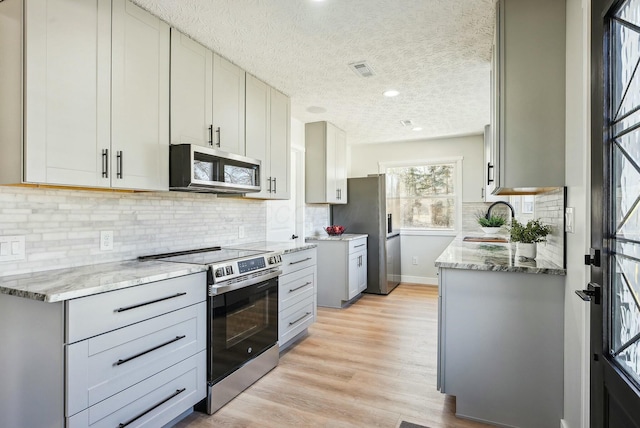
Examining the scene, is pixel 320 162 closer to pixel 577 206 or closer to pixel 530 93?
pixel 530 93

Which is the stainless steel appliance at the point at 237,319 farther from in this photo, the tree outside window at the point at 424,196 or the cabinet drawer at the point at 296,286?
the tree outside window at the point at 424,196

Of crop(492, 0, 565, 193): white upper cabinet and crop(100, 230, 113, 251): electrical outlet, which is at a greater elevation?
crop(492, 0, 565, 193): white upper cabinet

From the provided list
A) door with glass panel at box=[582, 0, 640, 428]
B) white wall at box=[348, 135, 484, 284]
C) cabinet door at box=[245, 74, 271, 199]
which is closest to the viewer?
door with glass panel at box=[582, 0, 640, 428]

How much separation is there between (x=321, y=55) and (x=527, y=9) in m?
1.36

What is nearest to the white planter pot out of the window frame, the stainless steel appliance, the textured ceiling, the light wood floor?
the light wood floor

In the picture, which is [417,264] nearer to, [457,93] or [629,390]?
[457,93]

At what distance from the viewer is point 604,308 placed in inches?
44.4

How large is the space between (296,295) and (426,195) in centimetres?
349

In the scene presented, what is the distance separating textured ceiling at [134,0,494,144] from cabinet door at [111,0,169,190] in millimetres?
154

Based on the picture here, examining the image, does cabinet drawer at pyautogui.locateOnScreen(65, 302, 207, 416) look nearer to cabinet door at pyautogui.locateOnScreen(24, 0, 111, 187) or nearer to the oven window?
the oven window

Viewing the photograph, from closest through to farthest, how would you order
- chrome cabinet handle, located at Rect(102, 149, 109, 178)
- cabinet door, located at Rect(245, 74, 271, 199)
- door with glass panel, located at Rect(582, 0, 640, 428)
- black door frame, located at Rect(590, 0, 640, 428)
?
door with glass panel, located at Rect(582, 0, 640, 428) < black door frame, located at Rect(590, 0, 640, 428) < chrome cabinet handle, located at Rect(102, 149, 109, 178) < cabinet door, located at Rect(245, 74, 271, 199)

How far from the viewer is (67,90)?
64.6 inches

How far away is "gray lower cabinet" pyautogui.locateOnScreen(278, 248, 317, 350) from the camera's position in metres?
2.81

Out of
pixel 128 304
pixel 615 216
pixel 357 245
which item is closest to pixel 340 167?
pixel 357 245
